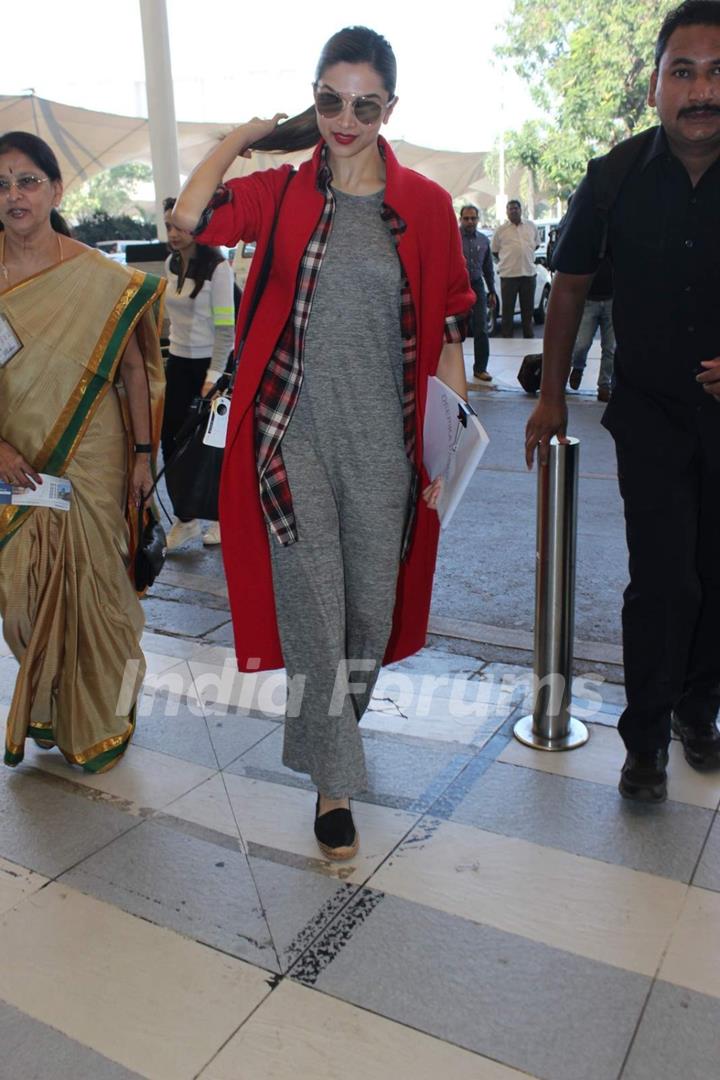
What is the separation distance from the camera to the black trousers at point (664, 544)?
270 centimetres

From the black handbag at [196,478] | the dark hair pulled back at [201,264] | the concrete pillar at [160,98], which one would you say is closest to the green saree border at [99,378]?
the black handbag at [196,478]

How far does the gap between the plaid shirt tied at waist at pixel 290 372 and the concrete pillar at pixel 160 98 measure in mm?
9262

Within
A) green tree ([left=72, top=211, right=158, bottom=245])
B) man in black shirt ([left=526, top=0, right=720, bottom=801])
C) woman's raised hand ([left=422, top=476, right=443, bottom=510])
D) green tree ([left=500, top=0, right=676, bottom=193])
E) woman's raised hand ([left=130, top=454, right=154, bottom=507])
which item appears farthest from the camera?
green tree ([left=500, top=0, right=676, bottom=193])

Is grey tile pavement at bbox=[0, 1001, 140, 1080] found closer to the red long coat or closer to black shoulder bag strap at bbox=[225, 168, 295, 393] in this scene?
the red long coat

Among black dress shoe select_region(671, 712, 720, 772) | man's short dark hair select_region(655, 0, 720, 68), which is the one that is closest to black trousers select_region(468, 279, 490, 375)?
black dress shoe select_region(671, 712, 720, 772)

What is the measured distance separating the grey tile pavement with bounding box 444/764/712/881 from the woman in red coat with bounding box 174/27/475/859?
0.43 meters

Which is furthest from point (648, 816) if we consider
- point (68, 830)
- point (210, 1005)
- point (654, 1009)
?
point (68, 830)

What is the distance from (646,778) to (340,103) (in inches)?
75.8

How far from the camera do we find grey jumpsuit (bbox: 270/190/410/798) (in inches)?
93.9

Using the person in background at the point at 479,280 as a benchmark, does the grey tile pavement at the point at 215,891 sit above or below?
below

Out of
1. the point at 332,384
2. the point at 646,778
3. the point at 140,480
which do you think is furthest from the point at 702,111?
the point at 140,480

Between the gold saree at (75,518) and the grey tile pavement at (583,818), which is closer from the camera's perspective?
the grey tile pavement at (583,818)

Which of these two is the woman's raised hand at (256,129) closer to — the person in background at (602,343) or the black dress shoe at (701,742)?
the black dress shoe at (701,742)

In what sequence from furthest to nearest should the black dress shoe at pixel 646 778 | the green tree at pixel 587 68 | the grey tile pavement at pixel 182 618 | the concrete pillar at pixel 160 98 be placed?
the green tree at pixel 587 68 → the concrete pillar at pixel 160 98 → the grey tile pavement at pixel 182 618 → the black dress shoe at pixel 646 778
